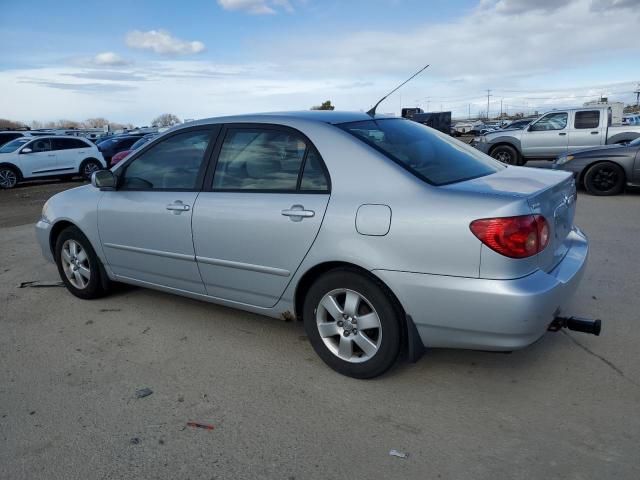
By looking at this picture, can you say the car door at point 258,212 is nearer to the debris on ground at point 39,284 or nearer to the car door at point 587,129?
the debris on ground at point 39,284

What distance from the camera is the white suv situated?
52.0ft

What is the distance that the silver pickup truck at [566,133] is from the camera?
1384 cm

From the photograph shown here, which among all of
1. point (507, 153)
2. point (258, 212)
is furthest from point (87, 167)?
point (258, 212)

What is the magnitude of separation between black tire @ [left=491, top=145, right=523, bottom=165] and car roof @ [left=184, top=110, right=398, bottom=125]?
38.1 feet

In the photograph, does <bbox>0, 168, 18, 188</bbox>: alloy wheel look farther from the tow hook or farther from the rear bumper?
the tow hook

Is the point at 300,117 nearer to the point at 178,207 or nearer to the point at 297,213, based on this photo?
the point at 297,213

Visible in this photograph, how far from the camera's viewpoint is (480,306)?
2643mm

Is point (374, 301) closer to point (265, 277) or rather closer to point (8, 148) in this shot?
point (265, 277)

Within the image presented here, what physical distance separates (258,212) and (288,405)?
1.20 metres

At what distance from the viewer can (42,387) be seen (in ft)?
10.6

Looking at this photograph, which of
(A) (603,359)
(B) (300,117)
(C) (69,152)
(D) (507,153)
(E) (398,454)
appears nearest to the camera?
(E) (398,454)

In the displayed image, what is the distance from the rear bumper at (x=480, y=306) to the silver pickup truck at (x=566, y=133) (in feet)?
40.2

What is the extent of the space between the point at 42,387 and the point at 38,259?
370 cm

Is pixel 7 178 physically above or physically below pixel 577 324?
below
